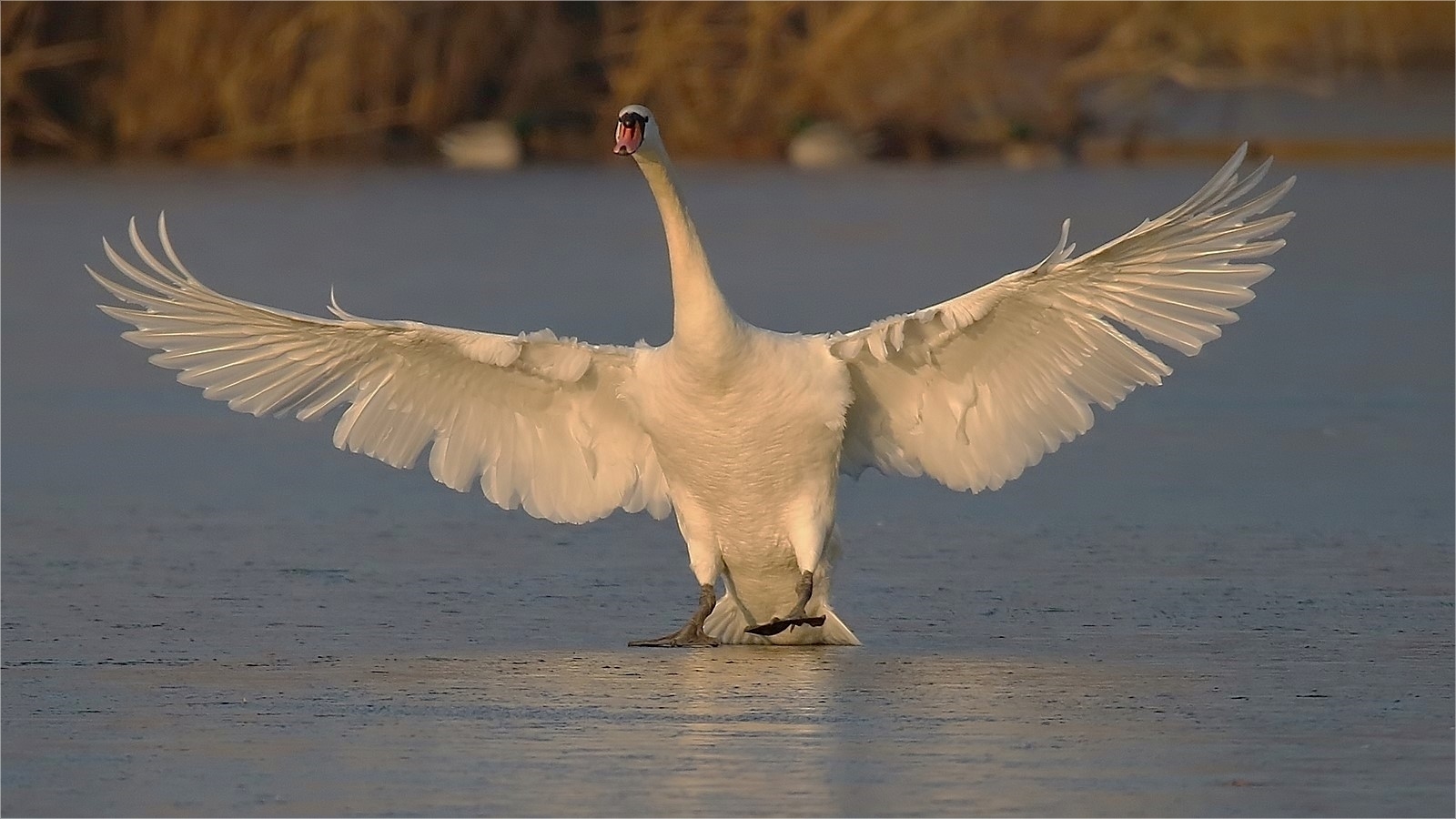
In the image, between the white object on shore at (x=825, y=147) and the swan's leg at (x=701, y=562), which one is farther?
the white object on shore at (x=825, y=147)

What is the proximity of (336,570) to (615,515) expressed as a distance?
1621 mm

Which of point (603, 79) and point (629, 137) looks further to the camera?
→ point (603, 79)

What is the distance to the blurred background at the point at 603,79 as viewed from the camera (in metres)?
29.8

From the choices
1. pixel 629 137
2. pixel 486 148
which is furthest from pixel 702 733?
pixel 486 148

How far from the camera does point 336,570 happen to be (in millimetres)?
9070

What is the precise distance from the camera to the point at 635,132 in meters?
7.77

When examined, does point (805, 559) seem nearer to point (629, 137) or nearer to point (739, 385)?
point (739, 385)

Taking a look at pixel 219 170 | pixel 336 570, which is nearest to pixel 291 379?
pixel 336 570

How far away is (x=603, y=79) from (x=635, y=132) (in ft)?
81.3

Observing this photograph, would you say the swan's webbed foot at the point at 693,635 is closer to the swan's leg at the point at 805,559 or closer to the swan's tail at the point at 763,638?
the swan's tail at the point at 763,638

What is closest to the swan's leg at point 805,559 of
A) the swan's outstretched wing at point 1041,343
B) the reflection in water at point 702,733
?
the reflection in water at point 702,733

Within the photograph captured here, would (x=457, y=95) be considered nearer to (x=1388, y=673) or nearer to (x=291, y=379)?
(x=291, y=379)

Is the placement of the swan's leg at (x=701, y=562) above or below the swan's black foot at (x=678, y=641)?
above

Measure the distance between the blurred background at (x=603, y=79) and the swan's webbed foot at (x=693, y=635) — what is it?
21576 mm
